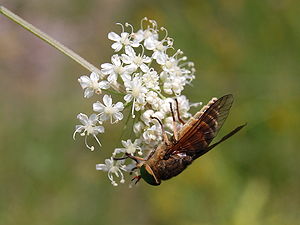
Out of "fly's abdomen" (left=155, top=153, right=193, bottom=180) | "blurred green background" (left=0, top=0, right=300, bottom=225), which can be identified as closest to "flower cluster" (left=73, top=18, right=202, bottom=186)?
"fly's abdomen" (left=155, top=153, right=193, bottom=180)

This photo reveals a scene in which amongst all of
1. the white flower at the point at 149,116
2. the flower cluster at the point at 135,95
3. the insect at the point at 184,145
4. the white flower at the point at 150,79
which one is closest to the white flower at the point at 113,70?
the flower cluster at the point at 135,95

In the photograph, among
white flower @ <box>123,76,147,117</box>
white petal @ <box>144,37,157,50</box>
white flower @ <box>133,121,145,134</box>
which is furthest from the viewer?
white petal @ <box>144,37,157,50</box>

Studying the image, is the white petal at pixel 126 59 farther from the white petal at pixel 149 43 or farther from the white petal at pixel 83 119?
the white petal at pixel 83 119

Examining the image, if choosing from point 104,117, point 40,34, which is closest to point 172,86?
point 104,117

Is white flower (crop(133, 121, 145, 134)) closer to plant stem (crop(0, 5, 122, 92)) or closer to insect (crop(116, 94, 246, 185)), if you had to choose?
insect (crop(116, 94, 246, 185))

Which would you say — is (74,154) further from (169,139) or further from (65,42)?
(169,139)

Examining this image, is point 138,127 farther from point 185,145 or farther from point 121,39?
point 121,39

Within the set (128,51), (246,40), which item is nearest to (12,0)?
(246,40)
